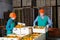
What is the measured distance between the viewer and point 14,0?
317 inches

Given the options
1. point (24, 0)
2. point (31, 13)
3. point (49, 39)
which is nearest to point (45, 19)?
point (49, 39)

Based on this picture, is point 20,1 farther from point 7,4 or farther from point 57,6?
point 57,6

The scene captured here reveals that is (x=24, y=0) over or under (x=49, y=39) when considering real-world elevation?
over

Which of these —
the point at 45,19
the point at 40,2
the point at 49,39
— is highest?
the point at 40,2

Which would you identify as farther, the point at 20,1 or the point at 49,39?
the point at 20,1

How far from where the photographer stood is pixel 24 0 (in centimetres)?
802

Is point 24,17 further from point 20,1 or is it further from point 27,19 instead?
point 20,1

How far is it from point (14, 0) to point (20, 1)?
276mm

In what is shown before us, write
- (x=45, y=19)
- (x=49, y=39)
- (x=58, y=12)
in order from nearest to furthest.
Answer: (x=49, y=39), (x=45, y=19), (x=58, y=12)

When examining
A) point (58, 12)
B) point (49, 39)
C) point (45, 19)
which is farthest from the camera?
point (58, 12)

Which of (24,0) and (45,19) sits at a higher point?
(24,0)

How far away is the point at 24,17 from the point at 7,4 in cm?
112

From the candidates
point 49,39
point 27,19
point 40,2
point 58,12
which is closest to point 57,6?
point 58,12

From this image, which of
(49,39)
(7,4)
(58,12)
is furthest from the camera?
(7,4)
